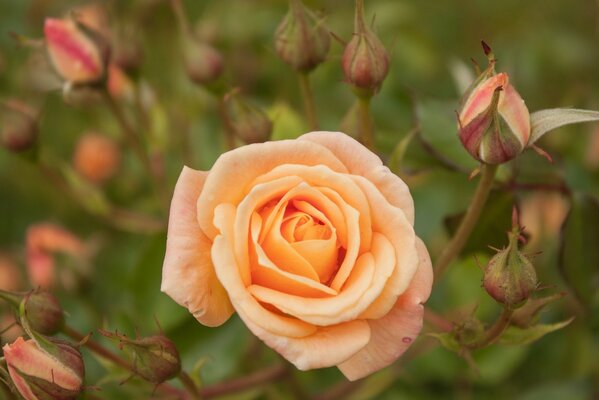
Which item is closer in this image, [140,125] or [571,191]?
[571,191]

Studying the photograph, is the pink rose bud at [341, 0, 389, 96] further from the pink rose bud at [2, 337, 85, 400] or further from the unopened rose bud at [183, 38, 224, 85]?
the pink rose bud at [2, 337, 85, 400]

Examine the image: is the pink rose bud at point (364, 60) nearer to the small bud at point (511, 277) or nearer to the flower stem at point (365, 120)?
the flower stem at point (365, 120)

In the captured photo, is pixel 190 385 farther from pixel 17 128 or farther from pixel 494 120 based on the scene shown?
pixel 17 128

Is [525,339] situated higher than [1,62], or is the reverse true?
[525,339]

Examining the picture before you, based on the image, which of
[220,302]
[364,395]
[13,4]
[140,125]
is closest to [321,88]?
[140,125]

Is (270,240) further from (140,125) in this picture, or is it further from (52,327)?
(140,125)

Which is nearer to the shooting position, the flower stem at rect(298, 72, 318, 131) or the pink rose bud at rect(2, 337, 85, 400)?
the pink rose bud at rect(2, 337, 85, 400)

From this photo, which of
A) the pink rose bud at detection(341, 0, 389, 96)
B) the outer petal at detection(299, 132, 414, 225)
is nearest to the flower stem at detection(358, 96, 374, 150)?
the pink rose bud at detection(341, 0, 389, 96)

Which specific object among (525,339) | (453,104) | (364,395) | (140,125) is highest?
(453,104)
